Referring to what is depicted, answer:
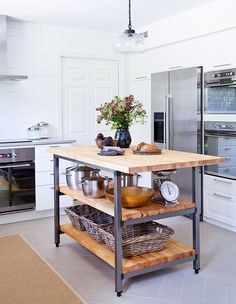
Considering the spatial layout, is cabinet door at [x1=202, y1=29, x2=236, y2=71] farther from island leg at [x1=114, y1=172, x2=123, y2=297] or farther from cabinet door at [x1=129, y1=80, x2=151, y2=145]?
island leg at [x1=114, y1=172, x2=123, y2=297]

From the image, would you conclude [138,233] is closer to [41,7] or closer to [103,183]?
[103,183]

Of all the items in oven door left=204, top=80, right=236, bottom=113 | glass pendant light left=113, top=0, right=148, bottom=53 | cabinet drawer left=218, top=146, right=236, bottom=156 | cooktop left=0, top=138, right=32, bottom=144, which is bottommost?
cabinet drawer left=218, top=146, right=236, bottom=156

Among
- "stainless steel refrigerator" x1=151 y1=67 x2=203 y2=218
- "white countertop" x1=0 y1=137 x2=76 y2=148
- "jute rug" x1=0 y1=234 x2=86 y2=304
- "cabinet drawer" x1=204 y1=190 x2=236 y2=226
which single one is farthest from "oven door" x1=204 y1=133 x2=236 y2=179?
"jute rug" x1=0 y1=234 x2=86 y2=304

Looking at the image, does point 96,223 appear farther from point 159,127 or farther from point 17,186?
point 159,127

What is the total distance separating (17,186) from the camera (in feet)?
15.3

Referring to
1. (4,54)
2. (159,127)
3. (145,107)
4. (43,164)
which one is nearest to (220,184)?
(159,127)

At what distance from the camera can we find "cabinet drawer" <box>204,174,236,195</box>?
165 inches

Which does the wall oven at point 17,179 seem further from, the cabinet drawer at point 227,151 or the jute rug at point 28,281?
the cabinet drawer at point 227,151

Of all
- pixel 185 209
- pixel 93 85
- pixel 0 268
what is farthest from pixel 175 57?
pixel 0 268

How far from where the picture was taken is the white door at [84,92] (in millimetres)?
5660

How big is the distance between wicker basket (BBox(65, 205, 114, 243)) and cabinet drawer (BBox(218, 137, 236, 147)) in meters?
1.54

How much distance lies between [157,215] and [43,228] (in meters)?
1.99

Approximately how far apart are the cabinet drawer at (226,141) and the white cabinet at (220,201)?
379mm

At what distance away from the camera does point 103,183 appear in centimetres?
331
